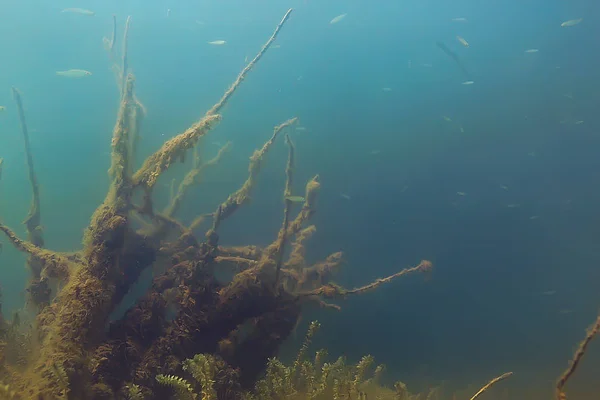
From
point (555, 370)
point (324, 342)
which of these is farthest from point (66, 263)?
point (555, 370)

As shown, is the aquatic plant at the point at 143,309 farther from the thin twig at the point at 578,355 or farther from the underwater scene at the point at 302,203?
the thin twig at the point at 578,355

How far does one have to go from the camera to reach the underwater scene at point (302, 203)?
4.27m

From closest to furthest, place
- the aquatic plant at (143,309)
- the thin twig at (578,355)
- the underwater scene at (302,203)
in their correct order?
the thin twig at (578,355), the aquatic plant at (143,309), the underwater scene at (302,203)

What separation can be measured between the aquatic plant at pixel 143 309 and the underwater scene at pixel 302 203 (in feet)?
0.10

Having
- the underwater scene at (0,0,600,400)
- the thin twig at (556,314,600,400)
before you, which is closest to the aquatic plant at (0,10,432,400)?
the underwater scene at (0,0,600,400)

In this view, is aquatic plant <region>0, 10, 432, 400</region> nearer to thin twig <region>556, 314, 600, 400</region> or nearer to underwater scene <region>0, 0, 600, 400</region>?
underwater scene <region>0, 0, 600, 400</region>

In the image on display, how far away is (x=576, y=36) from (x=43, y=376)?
85.1 feet

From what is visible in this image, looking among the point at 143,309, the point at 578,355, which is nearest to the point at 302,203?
the point at 143,309

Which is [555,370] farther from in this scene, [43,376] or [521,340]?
[43,376]

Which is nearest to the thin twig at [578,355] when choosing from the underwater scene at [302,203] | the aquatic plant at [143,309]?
the underwater scene at [302,203]

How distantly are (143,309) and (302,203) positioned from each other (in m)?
6.39

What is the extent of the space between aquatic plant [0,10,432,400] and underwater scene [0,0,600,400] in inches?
1.3

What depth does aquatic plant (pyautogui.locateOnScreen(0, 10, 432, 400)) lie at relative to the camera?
344 centimetres

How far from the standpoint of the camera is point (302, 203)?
404 inches
